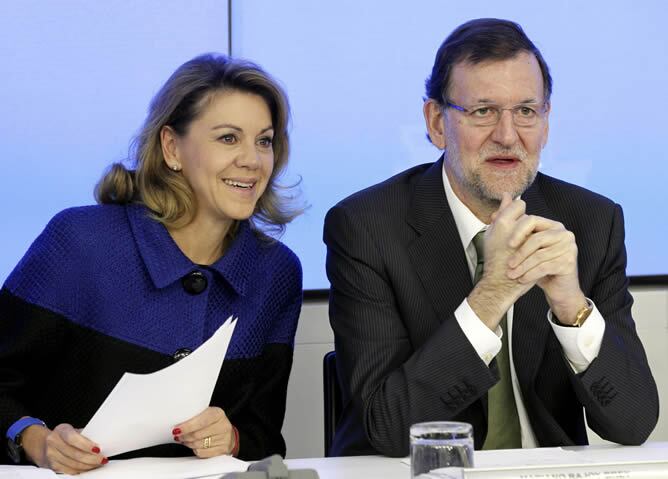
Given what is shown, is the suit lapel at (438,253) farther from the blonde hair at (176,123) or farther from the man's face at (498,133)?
the blonde hair at (176,123)

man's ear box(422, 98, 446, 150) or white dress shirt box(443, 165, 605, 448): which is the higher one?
man's ear box(422, 98, 446, 150)

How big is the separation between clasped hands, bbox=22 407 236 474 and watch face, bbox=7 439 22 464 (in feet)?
0.09

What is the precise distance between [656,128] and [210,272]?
6.32 ft

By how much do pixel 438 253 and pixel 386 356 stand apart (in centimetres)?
31

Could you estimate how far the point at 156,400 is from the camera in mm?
1892

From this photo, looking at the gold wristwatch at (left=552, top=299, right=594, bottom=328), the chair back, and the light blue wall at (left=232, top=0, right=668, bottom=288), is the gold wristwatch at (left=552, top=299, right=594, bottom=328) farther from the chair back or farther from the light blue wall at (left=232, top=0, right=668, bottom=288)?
the light blue wall at (left=232, top=0, right=668, bottom=288)

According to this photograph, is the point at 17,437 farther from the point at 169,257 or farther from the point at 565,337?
the point at 565,337

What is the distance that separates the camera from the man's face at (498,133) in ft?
7.78

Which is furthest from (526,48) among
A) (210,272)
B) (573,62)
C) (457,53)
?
(573,62)

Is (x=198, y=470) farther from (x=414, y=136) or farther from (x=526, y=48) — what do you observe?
(x=414, y=136)

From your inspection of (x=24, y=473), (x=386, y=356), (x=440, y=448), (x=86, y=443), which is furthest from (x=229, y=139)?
(x=440, y=448)

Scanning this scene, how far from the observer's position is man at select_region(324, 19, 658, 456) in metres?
2.09

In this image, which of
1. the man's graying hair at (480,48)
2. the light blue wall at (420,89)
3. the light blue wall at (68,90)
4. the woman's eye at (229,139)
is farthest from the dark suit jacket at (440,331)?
the light blue wall at (68,90)

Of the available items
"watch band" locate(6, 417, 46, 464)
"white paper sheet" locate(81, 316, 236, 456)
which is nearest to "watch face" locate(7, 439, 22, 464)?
"watch band" locate(6, 417, 46, 464)
